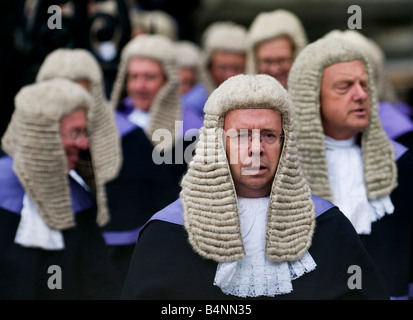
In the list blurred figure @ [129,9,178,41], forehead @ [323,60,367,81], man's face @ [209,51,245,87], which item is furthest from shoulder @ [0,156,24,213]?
blurred figure @ [129,9,178,41]

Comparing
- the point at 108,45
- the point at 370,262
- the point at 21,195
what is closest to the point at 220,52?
the point at 108,45

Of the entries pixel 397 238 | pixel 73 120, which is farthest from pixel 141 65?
pixel 397 238

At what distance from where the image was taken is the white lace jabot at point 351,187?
164 inches

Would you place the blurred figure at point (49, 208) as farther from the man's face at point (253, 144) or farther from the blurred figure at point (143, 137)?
the man's face at point (253, 144)

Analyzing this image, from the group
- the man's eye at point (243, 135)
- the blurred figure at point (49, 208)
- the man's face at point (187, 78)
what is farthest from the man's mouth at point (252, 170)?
the man's face at point (187, 78)

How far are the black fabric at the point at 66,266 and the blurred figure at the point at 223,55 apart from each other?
112 inches

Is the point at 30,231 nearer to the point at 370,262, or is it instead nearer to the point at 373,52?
the point at 370,262

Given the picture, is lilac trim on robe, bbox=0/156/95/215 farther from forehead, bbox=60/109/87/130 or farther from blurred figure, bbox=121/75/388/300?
blurred figure, bbox=121/75/388/300

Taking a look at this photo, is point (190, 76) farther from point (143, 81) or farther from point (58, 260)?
point (58, 260)

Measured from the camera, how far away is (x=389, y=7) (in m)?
13.7

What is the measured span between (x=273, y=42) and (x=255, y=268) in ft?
10.3

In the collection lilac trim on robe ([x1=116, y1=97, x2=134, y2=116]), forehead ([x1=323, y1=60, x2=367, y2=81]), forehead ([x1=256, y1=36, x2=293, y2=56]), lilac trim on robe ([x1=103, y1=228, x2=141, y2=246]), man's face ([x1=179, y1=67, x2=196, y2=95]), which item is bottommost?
lilac trim on robe ([x1=103, y1=228, x2=141, y2=246])

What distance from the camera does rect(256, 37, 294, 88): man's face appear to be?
5.96 m

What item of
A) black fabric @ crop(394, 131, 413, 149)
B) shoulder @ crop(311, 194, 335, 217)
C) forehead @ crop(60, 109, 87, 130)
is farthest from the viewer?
black fabric @ crop(394, 131, 413, 149)
